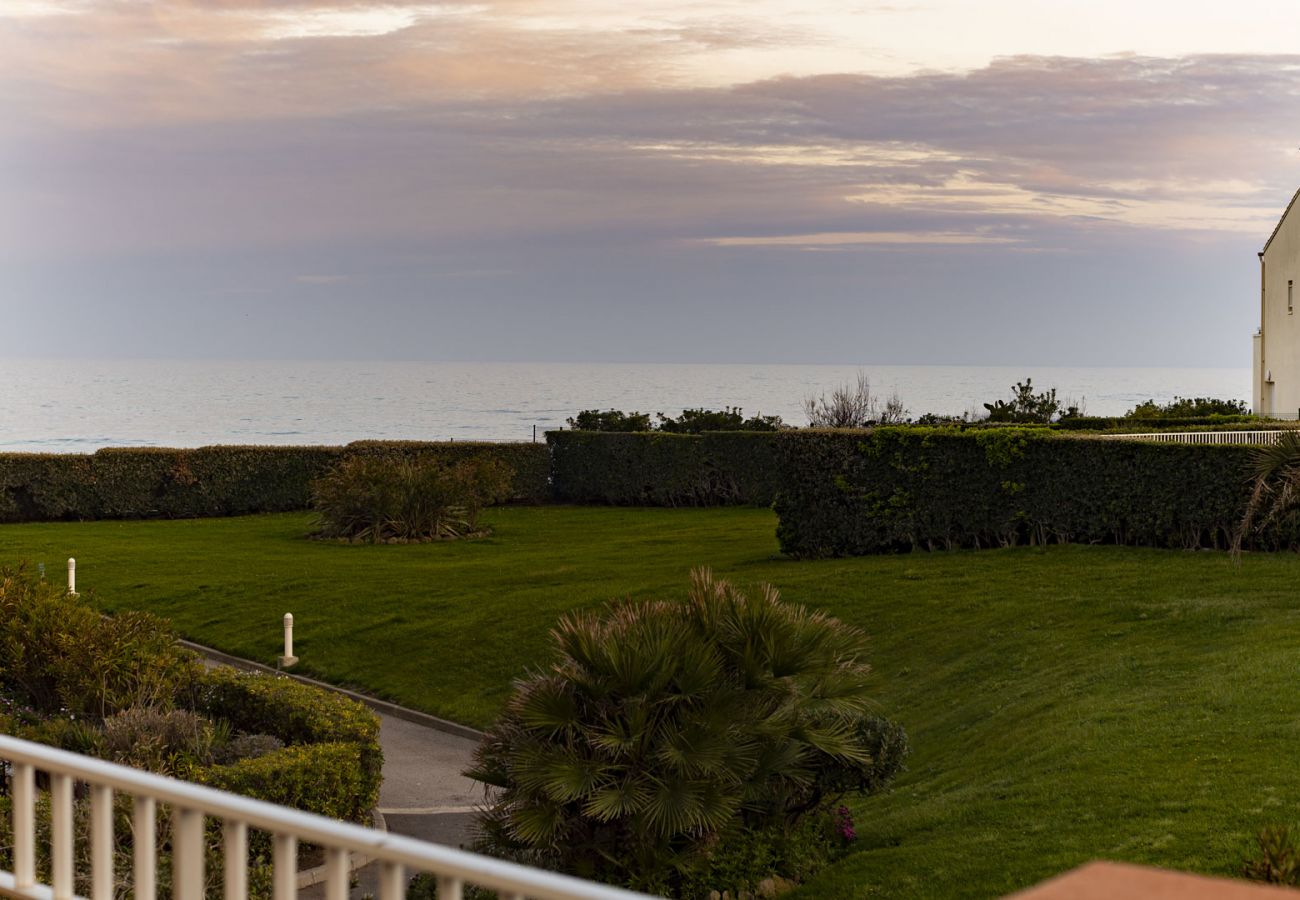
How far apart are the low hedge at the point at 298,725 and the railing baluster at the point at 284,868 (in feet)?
23.3

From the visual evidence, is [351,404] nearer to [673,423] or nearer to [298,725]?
[673,423]

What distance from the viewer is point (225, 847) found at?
351 cm

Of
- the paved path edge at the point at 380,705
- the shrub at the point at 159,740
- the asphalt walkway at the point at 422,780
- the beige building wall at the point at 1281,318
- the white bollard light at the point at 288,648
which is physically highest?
the beige building wall at the point at 1281,318

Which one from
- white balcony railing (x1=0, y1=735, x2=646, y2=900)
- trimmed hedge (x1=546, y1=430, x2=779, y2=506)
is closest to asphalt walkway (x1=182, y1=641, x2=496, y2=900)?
white balcony railing (x1=0, y1=735, x2=646, y2=900)

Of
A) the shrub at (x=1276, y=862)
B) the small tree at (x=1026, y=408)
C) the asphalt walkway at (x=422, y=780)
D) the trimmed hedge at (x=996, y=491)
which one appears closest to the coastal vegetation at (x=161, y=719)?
the asphalt walkway at (x=422, y=780)

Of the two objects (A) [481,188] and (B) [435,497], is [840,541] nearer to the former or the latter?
(B) [435,497]

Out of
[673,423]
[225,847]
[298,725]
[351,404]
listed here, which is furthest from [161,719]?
[351,404]

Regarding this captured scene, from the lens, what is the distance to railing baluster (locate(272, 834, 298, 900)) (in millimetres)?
3322

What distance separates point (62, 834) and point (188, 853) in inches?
30.8

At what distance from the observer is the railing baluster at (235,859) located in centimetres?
352

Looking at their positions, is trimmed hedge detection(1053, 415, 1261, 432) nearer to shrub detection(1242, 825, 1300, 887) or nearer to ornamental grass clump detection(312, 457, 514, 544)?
ornamental grass clump detection(312, 457, 514, 544)

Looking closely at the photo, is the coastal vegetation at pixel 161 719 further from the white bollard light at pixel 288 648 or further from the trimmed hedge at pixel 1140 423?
the trimmed hedge at pixel 1140 423

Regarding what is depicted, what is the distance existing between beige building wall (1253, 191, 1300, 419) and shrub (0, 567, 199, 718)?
93.7ft

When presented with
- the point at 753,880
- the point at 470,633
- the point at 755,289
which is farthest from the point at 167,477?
the point at 755,289
